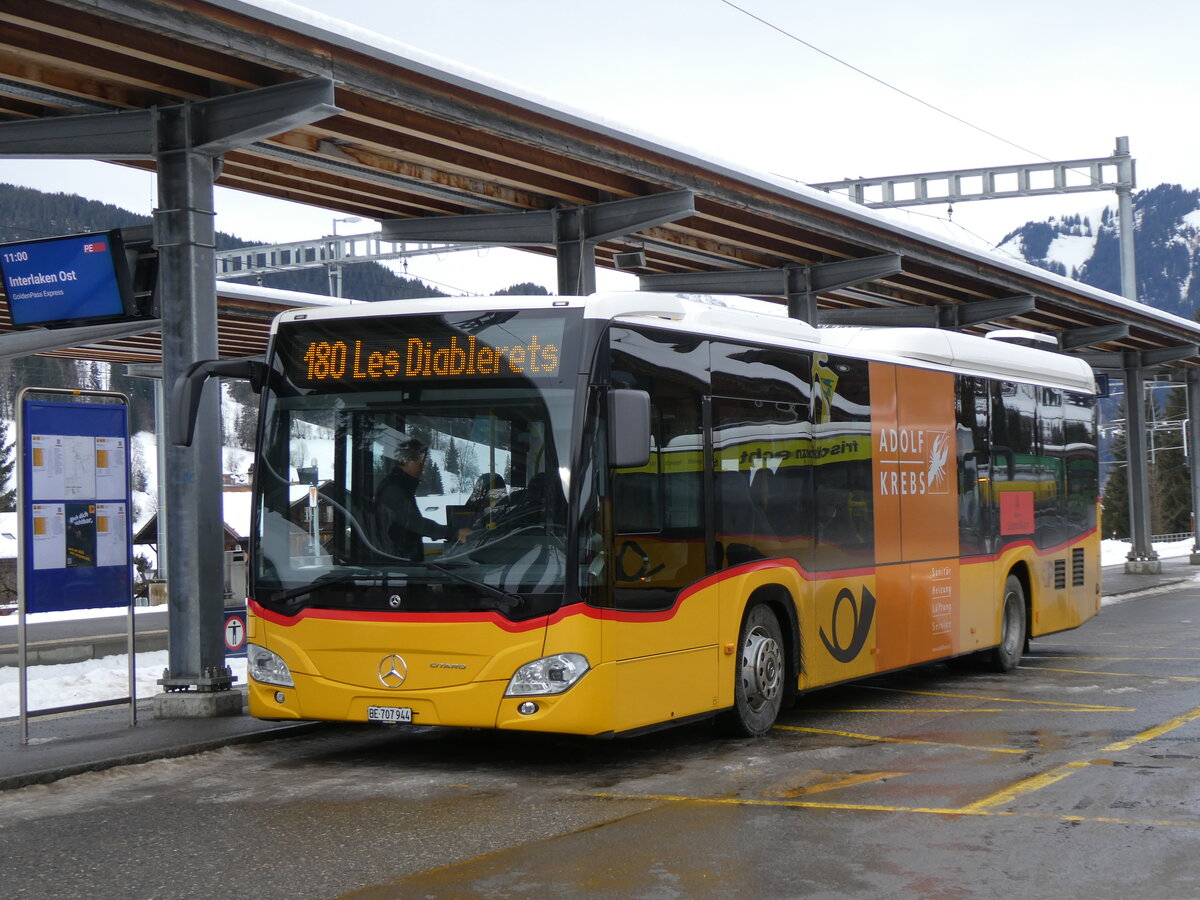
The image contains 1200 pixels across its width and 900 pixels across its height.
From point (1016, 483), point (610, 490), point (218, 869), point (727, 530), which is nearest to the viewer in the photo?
point (218, 869)

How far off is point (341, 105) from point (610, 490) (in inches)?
218

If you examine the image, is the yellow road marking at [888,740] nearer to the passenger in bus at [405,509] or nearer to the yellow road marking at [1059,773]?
the yellow road marking at [1059,773]

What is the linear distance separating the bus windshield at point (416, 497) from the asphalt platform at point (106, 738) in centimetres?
130

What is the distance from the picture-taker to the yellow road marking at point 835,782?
830 cm

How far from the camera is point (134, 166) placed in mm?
14156

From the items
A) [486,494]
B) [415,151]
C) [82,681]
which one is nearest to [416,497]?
[486,494]

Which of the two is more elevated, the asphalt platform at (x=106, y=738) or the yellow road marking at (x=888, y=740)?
the asphalt platform at (x=106, y=738)

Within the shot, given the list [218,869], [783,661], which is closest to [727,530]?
[783,661]

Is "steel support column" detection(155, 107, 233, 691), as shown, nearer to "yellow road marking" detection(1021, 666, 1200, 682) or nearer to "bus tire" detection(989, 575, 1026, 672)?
"bus tire" detection(989, 575, 1026, 672)

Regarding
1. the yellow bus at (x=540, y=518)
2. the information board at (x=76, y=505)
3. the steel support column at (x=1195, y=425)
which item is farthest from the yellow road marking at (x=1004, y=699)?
the steel support column at (x=1195, y=425)

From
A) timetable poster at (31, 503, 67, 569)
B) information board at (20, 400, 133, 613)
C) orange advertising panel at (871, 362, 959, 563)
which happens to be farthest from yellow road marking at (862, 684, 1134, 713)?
timetable poster at (31, 503, 67, 569)

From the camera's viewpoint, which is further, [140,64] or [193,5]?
[140,64]

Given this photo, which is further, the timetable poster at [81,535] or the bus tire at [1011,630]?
the bus tire at [1011,630]

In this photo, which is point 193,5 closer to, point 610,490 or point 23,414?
point 23,414
